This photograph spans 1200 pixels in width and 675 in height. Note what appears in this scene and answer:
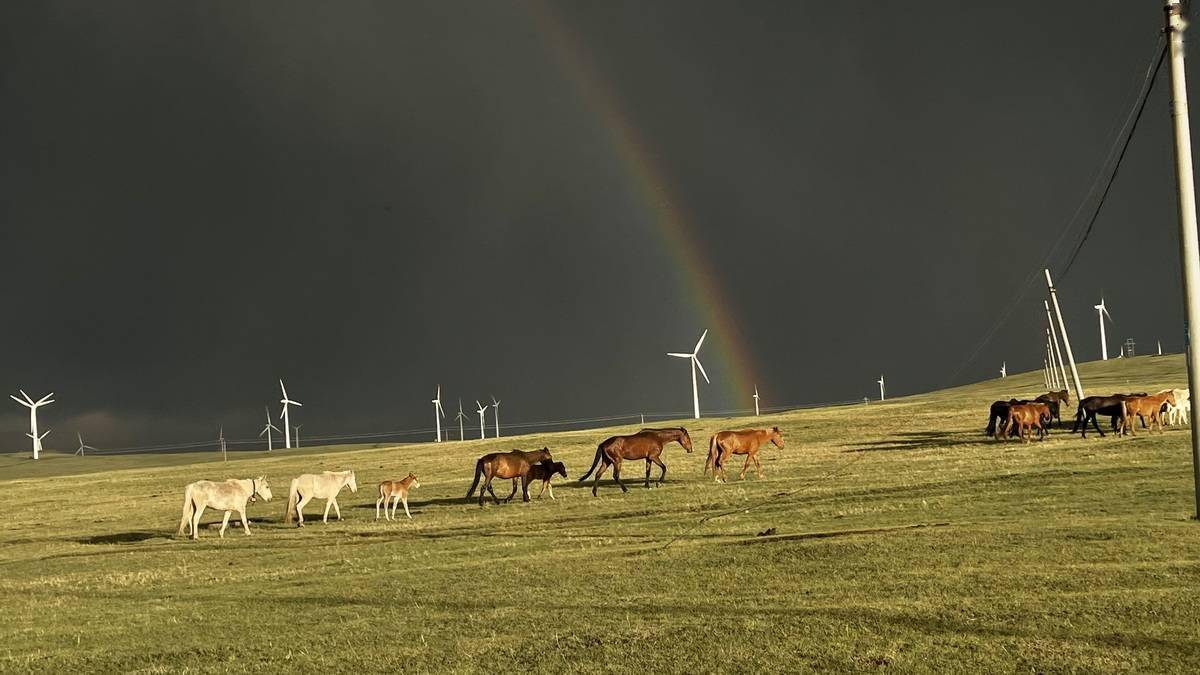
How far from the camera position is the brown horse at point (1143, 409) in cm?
4069

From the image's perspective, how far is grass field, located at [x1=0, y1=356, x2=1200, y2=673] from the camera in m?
11.6

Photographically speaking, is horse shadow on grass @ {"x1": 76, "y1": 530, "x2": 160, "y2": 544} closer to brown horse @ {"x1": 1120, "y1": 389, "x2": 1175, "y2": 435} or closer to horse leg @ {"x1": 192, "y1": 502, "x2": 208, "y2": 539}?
horse leg @ {"x1": 192, "y1": 502, "x2": 208, "y2": 539}

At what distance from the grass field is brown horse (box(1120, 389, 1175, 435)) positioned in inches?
257

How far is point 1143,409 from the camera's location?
41.3 metres

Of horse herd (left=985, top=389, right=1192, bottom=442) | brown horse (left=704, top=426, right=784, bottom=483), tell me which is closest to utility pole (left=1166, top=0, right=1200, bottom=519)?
brown horse (left=704, top=426, right=784, bottom=483)

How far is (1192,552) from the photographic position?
49.7 feet

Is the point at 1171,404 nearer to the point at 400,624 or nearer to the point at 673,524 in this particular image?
the point at 673,524

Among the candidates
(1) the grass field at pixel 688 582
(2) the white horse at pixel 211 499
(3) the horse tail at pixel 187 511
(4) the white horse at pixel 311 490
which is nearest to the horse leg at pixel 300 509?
(4) the white horse at pixel 311 490

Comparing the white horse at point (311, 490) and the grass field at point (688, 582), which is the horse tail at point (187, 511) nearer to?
the grass field at point (688, 582)

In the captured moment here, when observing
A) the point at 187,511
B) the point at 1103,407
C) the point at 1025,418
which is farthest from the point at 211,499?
the point at 1103,407

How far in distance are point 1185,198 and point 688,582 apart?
38.4 ft

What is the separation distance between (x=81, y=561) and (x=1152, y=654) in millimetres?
25031

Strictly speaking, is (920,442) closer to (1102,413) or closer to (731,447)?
(1102,413)

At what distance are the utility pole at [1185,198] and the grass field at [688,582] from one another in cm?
296
